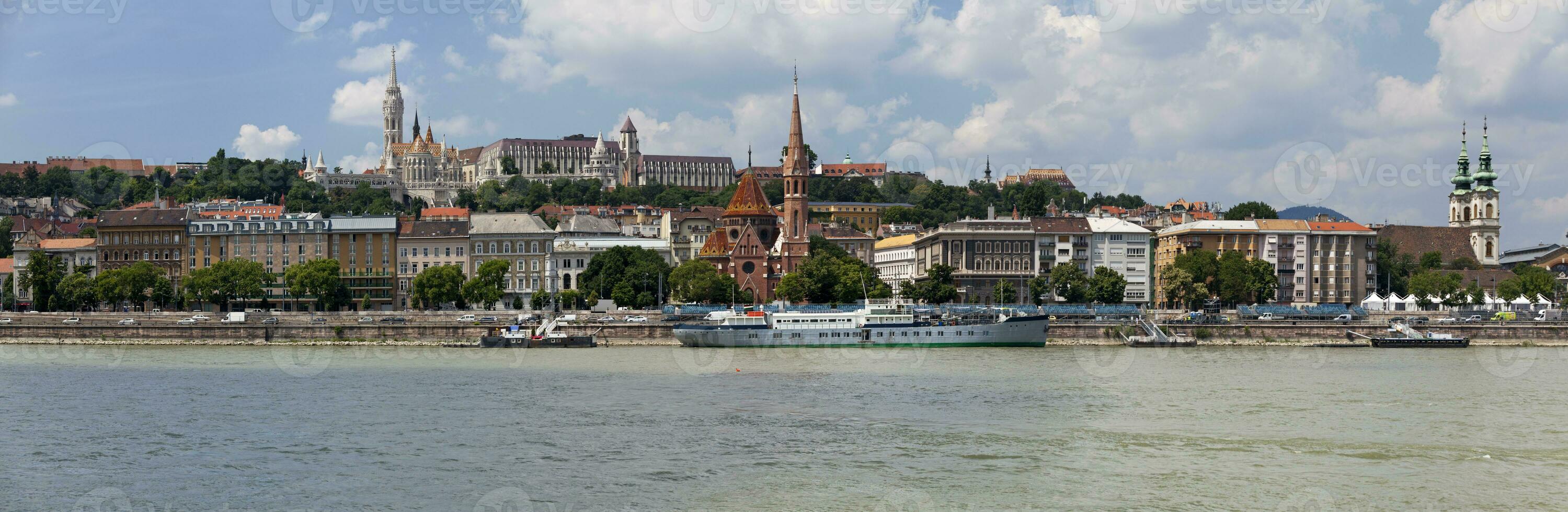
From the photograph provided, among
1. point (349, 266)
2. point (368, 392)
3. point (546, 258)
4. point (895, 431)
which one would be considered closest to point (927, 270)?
point (546, 258)

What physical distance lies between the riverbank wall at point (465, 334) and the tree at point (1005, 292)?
2398 centimetres

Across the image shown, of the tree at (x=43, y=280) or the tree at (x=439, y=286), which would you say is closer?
the tree at (x=439, y=286)

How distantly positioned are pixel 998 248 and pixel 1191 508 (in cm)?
7563

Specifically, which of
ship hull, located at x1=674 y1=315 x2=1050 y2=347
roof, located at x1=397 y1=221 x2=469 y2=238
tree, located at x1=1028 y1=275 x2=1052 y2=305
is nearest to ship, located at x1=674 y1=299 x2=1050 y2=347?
ship hull, located at x1=674 y1=315 x2=1050 y2=347

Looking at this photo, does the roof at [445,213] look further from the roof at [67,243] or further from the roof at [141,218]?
the roof at [141,218]

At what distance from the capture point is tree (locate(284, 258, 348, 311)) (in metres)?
85.1

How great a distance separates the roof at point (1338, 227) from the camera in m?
101

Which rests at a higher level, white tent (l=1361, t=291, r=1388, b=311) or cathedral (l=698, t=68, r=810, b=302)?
cathedral (l=698, t=68, r=810, b=302)

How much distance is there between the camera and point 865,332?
64.8 meters

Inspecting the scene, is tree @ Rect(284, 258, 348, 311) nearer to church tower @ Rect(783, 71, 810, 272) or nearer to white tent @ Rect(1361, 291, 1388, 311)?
church tower @ Rect(783, 71, 810, 272)

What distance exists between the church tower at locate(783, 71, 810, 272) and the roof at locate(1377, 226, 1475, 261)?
46.1m

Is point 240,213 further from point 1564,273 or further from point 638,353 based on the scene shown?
point 1564,273

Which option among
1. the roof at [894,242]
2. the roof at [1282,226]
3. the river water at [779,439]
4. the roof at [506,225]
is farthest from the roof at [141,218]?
the roof at [1282,226]

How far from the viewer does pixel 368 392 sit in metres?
39.0
